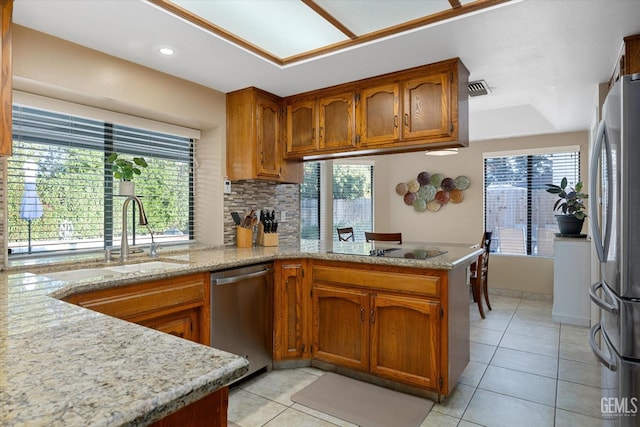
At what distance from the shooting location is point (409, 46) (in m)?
2.43

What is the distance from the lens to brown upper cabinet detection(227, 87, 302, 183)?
3.25 meters

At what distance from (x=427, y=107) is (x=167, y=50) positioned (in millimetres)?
1887

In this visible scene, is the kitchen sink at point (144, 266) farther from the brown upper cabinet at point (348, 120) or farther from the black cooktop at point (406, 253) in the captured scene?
the black cooktop at point (406, 253)

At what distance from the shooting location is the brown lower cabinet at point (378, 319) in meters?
2.32

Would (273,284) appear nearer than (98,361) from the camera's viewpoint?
No

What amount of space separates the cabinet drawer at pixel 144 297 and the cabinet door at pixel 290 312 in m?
0.67

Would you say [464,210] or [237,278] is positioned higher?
[464,210]

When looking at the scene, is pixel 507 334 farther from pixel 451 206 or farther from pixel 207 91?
pixel 207 91

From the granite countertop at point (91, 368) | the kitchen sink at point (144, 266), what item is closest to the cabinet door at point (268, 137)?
the kitchen sink at point (144, 266)

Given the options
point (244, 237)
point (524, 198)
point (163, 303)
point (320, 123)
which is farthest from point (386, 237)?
point (524, 198)

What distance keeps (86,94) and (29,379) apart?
2.25 meters

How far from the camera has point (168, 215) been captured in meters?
3.23

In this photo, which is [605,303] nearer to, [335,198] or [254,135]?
[254,135]

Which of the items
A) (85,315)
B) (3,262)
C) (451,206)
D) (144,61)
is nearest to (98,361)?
(85,315)
